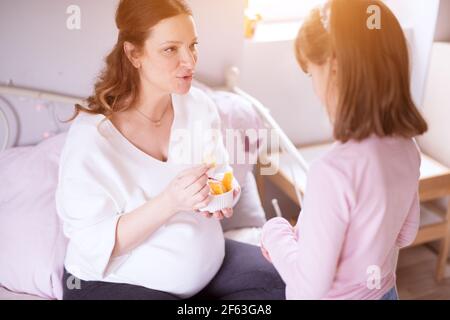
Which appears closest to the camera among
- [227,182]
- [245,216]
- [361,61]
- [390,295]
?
[361,61]

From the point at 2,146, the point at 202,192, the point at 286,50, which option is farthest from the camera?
the point at 286,50

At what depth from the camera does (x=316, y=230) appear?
59 centimetres

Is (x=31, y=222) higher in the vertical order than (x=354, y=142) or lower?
lower

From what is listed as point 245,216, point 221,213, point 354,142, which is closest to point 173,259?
point 221,213

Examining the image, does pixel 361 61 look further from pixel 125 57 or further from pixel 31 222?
pixel 31 222

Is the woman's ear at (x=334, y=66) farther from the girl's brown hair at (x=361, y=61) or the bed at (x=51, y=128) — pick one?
the bed at (x=51, y=128)

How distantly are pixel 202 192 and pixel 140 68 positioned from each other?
28 cm

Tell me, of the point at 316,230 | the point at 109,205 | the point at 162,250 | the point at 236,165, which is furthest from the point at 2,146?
the point at 316,230

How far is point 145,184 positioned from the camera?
91 cm

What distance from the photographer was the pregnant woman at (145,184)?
2.71ft

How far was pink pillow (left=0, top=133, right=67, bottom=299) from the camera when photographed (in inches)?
39.9

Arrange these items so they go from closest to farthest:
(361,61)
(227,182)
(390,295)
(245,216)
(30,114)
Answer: (361,61), (390,295), (227,182), (30,114), (245,216)

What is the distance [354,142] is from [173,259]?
1.59 feet

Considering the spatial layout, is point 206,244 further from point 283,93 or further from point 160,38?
point 283,93
